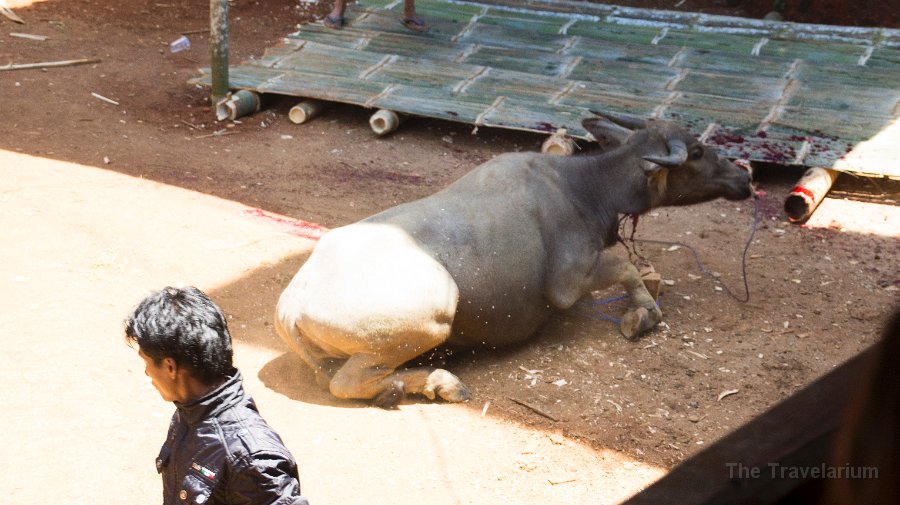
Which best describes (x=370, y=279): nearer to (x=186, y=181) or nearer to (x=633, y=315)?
(x=633, y=315)

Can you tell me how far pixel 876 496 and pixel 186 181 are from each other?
26.3 ft

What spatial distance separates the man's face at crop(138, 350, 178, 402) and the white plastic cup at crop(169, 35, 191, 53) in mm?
9799

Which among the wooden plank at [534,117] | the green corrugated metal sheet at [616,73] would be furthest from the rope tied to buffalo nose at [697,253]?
the wooden plank at [534,117]

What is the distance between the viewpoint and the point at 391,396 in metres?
5.32

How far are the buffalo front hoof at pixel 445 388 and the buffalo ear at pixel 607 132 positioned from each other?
2.31 meters

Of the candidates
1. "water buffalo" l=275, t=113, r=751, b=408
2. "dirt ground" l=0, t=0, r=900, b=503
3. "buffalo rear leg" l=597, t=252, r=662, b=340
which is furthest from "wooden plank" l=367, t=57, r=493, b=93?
"buffalo rear leg" l=597, t=252, r=662, b=340

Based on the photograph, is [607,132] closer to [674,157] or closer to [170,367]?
[674,157]

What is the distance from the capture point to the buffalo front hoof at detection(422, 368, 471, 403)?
17.7 ft

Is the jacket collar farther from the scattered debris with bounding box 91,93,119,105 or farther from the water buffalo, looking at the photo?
the scattered debris with bounding box 91,93,119,105

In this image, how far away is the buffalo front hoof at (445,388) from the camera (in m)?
5.38

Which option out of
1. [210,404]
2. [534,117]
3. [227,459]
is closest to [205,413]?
[210,404]

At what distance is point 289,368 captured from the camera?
5684 millimetres

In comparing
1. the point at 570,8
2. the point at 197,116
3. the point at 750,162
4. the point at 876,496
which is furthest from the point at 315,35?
the point at 876,496

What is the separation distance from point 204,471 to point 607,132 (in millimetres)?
4634
